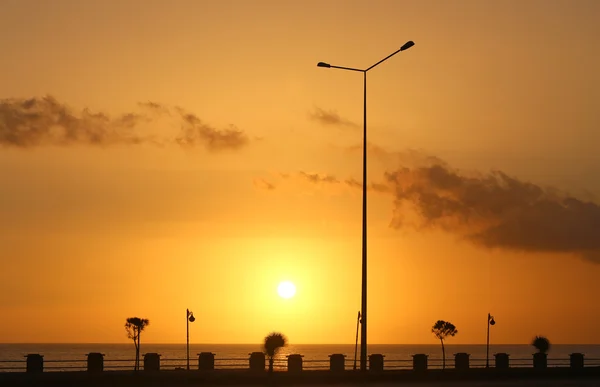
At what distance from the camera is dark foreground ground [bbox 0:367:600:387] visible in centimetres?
4788

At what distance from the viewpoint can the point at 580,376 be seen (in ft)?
202

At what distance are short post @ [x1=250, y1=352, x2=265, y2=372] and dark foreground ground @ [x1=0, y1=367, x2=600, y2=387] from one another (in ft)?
3.61

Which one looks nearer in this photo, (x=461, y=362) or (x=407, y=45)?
(x=407, y=45)

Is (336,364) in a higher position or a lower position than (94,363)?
lower

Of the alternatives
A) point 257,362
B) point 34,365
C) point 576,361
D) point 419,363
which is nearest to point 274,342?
point 257,362

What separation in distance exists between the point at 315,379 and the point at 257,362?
5571 mm

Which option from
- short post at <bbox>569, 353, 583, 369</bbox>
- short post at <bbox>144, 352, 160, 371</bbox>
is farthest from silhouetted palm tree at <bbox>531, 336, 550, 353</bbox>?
short post at <bbox>144, 352, 160, 371</bbox>

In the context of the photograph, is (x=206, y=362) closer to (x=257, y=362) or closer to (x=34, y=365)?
(x=257, y=362)

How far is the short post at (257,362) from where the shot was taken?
188 feet

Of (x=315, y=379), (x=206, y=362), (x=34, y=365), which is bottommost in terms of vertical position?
(x=315, y=379)

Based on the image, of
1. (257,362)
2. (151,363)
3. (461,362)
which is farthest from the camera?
(461,362)

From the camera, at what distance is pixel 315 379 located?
175ft

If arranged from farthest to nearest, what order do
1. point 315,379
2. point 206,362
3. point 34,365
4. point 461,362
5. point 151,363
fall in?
point 461,362 < point 206,362 < point 151,363 < point 315,379 < point 34,365

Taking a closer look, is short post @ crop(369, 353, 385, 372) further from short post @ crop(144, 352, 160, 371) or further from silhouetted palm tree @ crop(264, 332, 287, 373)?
short post @ crop(144, 352, 160, 371)
